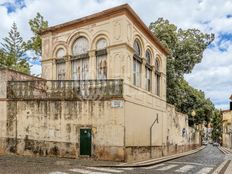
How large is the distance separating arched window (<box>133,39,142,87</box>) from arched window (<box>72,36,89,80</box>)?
2717mm

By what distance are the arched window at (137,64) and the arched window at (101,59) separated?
6.16ft

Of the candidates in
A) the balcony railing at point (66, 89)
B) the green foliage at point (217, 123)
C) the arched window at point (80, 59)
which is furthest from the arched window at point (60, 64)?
the green foliage at point (217, 123)

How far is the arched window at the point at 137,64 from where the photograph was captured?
1932 centimetres

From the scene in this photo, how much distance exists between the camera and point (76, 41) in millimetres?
19766

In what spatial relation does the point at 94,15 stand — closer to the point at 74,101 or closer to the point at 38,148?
the point at 74,101

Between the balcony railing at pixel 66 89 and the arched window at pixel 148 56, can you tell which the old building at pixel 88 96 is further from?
the arched window at pixel 148 56

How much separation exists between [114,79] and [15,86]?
5.27 m

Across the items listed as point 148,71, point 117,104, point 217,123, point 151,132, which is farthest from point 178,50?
point 217,123

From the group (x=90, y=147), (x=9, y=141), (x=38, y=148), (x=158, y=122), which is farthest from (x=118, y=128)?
(x=158, y=122)

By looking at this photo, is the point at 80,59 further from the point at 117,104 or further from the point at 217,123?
the point at 217,123

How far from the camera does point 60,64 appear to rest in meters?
20.4

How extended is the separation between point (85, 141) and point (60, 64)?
6083 mm

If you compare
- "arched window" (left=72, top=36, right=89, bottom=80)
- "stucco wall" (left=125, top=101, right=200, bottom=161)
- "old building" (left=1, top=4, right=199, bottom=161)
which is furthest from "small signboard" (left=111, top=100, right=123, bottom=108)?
"arched window" (left=72, top=36, right=89, bottom=80)

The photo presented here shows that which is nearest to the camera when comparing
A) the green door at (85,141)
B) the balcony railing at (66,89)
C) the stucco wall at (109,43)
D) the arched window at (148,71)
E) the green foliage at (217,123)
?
the green door at (85,141)
